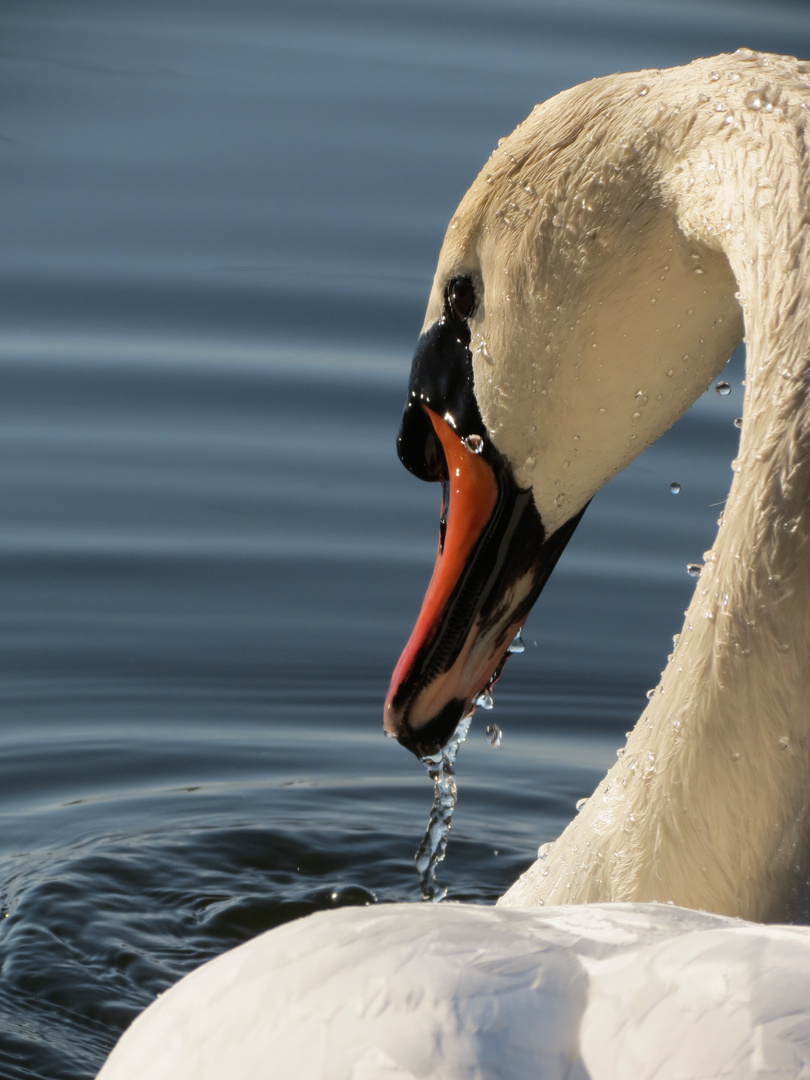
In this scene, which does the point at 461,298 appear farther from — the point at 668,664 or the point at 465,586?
the point at 668,664

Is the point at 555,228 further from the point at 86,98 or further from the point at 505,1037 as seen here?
the point at 86,98

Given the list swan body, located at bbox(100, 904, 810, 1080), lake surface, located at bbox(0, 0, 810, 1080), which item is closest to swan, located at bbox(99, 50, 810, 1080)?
swan body, located at bbox(100, 904, 810, 1080)

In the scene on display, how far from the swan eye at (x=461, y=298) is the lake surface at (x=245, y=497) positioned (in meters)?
1.28

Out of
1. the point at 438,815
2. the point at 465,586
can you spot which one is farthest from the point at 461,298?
the point at 438,815

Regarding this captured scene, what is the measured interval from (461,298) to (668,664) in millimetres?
627

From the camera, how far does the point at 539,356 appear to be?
2.53 meters

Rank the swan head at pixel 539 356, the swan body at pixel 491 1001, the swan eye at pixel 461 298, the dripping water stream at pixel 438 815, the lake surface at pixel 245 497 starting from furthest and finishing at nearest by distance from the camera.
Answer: the lake surface at pixel 245 497 → the dripping water stream at pixel 438 815 → the swan eye at pixel 461 298 → the swan head at pixel 539 356 → the swan body at pixel 491 1001

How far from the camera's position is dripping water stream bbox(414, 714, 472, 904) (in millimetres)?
2777

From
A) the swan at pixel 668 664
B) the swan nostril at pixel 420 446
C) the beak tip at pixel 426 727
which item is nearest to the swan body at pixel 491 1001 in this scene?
the swan at pixel 668 664

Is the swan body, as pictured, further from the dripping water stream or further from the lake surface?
the lake surface

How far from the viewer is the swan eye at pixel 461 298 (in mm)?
2578

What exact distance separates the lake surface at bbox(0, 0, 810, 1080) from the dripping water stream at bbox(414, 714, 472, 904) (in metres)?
0.07

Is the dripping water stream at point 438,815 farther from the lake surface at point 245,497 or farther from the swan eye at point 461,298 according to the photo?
the swan eye at point 461,298

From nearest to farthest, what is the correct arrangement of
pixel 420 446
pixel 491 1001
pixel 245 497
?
pixel 491 1001 → pixel 420 446 → pixel 245 497
